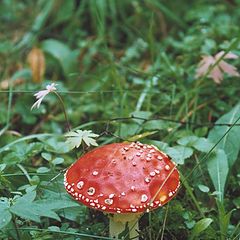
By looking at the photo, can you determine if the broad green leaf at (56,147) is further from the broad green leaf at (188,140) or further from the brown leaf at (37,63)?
the brown leaf at (37,63)

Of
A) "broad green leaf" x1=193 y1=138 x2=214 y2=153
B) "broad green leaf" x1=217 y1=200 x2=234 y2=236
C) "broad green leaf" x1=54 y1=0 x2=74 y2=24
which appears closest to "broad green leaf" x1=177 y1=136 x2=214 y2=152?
"broad green leaf" x1=193 y1=138 x2=214 y2=153

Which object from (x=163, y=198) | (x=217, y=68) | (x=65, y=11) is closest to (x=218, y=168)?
(x=163, y=198)

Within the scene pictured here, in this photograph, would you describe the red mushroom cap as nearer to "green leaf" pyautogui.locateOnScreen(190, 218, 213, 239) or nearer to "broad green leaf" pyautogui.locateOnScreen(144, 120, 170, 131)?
"green leaf" pyautogui.locateOnScreen(190, 218, 213, 239)

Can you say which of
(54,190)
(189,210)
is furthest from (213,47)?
(54,190)

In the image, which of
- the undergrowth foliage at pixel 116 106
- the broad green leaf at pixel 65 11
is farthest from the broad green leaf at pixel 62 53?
the broad green leaf at pixel 65 11

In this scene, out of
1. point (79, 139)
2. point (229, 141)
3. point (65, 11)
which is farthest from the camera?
point (65, 11)

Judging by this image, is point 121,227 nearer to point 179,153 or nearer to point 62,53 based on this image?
point 179,153
